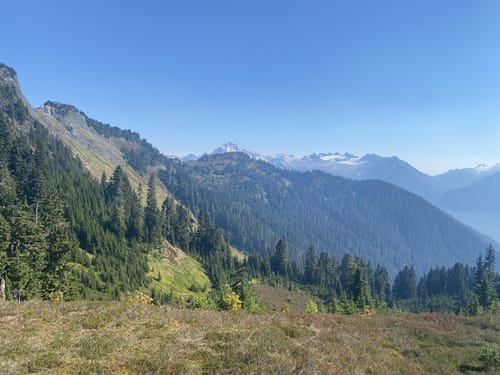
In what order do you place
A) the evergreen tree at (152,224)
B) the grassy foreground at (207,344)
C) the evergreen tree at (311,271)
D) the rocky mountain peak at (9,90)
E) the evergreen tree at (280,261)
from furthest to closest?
1. the rocky mountain peak at (9,90)
2. the evergreen tree at (280,261)
3. the evergreen tree at (311,271)
4. the evergreen tree at (152,224)
5. the grassy foreground at (207,344)

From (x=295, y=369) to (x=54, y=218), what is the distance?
2667 inches

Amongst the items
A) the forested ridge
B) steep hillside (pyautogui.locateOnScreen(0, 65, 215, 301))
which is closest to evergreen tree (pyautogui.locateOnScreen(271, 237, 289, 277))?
the forested ridge

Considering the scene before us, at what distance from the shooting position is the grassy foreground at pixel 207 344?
443 inches

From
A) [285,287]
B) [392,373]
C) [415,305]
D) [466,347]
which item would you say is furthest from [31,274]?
[415,305]

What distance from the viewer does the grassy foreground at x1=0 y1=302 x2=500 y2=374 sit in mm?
11250

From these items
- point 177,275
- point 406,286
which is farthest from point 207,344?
point 406,286

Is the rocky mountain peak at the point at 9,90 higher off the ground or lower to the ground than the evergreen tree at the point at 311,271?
higher

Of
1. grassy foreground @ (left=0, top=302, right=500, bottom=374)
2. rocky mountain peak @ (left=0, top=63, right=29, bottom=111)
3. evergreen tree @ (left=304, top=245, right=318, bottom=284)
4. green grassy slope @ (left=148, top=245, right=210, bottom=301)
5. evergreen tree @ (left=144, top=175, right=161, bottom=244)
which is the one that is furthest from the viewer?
rocky mountain peak @ (left=0, top=63, right=29, bottom=111)

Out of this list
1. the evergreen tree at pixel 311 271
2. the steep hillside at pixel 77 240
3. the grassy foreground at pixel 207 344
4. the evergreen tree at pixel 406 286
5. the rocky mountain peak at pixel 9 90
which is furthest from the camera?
the rocky mountain peak at pixel 9 90

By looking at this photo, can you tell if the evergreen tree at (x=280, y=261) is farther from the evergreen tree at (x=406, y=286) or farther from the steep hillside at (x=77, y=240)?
the evergreen tree at (x=406, y=286)

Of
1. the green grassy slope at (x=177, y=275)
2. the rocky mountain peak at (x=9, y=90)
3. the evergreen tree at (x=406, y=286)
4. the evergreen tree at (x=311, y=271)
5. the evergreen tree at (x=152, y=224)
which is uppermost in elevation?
the rocky mountain peak at (x=9, y=90)

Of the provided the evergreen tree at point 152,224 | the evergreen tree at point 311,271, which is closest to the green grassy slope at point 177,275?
the evergreen tree at point 152,224

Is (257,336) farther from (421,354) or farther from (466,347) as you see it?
(466,347)

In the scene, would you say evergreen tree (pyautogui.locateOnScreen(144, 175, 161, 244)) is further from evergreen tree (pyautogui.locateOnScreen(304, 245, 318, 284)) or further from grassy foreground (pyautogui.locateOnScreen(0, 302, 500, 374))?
grassy foreground (pyautogui.locateOnScreen(0, 302, 500, 374))
